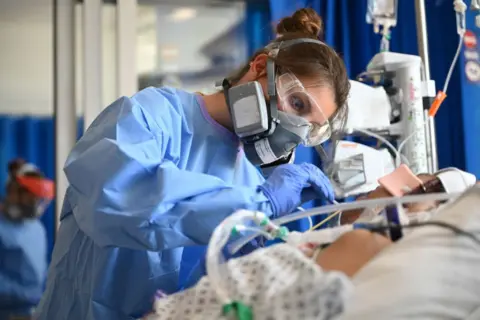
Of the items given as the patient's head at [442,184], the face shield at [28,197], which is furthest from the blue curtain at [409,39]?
the face shield at [28,197]

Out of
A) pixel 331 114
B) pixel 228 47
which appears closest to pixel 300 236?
pixel 331 114

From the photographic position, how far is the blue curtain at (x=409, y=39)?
78.4 inches

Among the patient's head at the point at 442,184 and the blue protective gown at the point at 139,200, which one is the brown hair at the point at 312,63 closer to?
the blue protective gown at the point at 139,200

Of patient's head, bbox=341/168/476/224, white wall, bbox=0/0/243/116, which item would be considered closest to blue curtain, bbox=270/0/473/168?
white wall, bbox=0/0/243/116

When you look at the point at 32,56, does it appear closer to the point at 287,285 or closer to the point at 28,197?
the point at 28,197

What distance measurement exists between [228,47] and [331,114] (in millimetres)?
1431

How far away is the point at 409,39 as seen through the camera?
2137 mm

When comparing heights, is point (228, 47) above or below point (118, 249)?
above

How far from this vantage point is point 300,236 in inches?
31.1

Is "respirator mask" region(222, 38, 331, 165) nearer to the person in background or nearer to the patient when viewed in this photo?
the patient

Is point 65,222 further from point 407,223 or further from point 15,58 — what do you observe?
point 15,58

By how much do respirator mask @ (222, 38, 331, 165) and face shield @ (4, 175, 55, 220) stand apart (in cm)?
142

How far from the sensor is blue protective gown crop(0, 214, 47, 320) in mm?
2369

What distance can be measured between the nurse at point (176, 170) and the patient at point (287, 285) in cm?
22
